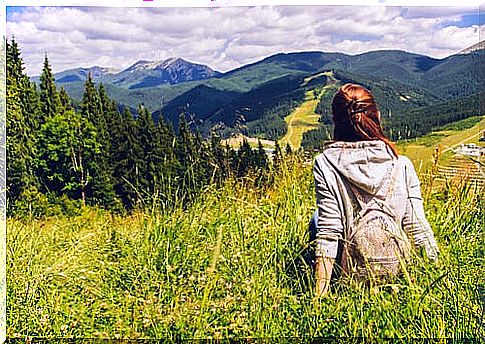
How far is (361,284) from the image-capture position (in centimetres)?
299

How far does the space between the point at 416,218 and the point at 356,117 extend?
1.87 ft

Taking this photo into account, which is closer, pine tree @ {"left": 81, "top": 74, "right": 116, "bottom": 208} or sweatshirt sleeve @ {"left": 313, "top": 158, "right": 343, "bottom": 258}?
sweatshirt sleeve @ {"left": 313, "top": 158, "right": 343, "bottom": 258}

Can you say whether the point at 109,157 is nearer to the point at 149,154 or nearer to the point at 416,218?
the point at 149,154

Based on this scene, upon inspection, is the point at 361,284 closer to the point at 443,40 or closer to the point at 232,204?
the point at 232,204

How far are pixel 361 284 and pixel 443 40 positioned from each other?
155cm

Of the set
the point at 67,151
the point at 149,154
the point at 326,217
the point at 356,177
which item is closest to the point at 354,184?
the point at 356,177

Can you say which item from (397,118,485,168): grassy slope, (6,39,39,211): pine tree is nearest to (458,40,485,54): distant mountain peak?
(397,118,485,168): grassy slope

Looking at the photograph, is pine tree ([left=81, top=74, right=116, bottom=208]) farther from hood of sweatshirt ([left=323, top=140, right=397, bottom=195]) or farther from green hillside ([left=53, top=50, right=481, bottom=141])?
hood of sweatshirt ([left=323, top=140, right=397, bottom=195])

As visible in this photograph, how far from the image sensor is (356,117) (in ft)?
9.63

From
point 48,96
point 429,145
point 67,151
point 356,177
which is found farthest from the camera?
point 48,96

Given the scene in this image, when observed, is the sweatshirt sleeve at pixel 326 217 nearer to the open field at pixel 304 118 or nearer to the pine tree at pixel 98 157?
the open field at pixel 304 118

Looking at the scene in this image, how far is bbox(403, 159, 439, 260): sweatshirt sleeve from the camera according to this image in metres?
2.93

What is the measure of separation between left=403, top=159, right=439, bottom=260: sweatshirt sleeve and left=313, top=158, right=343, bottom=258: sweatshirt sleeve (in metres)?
0.34

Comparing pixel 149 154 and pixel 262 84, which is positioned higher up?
pixel 262 84
